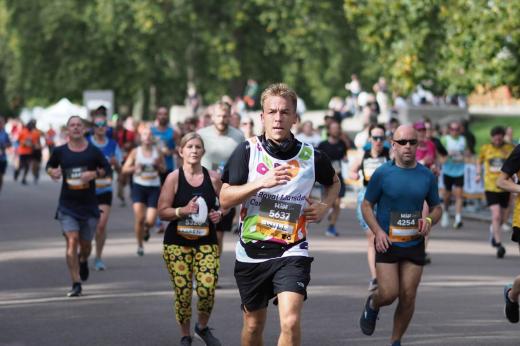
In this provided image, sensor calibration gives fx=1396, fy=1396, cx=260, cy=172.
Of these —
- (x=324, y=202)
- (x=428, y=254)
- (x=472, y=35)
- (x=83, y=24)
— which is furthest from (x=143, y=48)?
(x=324, y=202)

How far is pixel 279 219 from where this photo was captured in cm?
766

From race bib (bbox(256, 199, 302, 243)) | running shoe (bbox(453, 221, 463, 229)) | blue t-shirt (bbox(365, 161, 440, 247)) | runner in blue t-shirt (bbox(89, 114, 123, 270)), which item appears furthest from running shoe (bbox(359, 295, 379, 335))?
running shoe (bbox(453, 221, 463, 229))

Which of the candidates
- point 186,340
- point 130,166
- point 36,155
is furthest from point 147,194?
point 36,155

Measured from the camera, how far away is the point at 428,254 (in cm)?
1752

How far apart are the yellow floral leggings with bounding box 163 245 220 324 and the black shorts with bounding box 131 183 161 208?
6669mm

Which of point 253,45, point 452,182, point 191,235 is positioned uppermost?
point 253,45

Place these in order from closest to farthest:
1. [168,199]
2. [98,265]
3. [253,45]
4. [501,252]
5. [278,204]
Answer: [278,204] < [168,199] < [98,265] < [501,252] < [253,45]

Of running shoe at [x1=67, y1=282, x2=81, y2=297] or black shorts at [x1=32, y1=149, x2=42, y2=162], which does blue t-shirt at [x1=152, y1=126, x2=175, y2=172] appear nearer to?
running shoe at [x1=67, y1=282, x2=81, y2=297]

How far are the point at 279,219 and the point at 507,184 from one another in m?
3.35

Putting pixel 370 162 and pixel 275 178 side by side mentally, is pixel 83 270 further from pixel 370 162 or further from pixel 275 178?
pixel 275 178

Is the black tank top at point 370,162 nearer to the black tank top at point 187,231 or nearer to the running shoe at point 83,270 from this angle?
the running shoe at point 83,270

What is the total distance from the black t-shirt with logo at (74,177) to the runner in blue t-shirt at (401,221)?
13.9 ft

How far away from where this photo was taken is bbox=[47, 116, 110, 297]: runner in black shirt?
13125 millimetres

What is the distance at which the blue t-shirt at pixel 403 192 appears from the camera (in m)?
9.70
